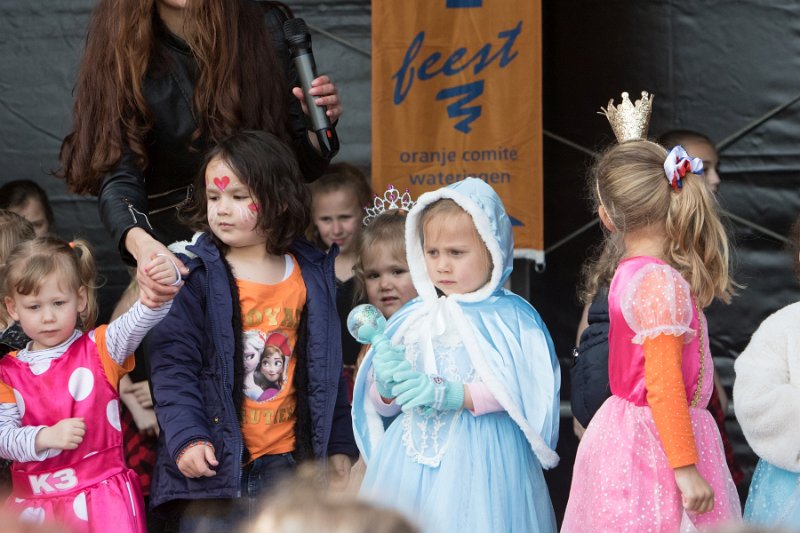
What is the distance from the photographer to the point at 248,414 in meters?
3.18

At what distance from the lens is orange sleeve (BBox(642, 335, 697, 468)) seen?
2.89 m

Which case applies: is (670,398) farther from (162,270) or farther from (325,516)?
(325,516)

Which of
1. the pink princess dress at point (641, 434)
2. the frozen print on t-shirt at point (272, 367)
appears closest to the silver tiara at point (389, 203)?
the frozen print on t-shirt at point (272, 367)

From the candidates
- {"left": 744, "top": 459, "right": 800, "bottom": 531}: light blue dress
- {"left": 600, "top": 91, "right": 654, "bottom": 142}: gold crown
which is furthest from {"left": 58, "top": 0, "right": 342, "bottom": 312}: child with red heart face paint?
{"left": 744, "top": 459, "right": 800, "bottom": 531}: light blue dress

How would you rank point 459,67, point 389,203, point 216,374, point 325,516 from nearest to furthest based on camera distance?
1. point 325,516
2. point 216,374
3. point 389,203
4. point 459,67

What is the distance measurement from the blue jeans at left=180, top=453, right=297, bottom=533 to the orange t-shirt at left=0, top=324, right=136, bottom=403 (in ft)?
1.38

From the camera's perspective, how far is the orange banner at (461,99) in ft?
15.5

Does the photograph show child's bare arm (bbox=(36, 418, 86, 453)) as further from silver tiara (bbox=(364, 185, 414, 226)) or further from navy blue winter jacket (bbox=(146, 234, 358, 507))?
silver tiara (bbox=(364, 185, 414, 226))

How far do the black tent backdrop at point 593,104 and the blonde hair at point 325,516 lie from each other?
358 cm

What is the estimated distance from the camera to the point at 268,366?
3.21 m

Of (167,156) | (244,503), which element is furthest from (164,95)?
(244,503)

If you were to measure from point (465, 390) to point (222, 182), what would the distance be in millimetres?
861

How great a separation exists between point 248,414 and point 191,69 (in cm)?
97

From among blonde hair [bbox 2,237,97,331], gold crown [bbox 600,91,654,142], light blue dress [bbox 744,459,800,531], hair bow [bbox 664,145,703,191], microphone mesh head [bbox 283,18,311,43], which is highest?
microphone mesh head [bbox 283,18,311,43]
